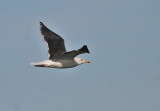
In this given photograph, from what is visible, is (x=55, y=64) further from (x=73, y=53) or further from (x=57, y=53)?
(x=73, y=53)

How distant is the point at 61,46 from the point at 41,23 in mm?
3108

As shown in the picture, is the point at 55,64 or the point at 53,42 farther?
the point at 53,42

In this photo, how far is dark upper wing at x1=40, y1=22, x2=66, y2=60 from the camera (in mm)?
31211

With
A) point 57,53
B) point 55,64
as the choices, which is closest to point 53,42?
point 57,53

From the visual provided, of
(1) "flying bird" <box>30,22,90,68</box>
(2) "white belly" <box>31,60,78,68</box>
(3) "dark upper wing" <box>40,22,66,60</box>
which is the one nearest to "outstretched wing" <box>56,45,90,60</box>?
(1) "flying bird" <box>30,22,90,68</box>

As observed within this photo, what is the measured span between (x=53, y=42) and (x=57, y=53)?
142 cm

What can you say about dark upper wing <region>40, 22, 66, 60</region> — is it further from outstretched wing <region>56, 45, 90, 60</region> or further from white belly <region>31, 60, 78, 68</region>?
outstretched wing <region>56, 45, 90, 60</region>

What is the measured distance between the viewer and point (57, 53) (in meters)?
31.1

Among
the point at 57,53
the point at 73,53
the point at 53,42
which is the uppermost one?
the point at 53,42

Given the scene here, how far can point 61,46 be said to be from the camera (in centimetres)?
3158

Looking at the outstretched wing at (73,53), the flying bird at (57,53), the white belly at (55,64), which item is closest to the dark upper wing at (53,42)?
the flying bird at (57,53)

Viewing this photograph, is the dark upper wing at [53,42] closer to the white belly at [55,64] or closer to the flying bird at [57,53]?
the flying bird at [57,53]

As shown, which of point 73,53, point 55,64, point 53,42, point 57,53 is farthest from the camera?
point 53,42

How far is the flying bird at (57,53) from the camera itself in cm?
2890
